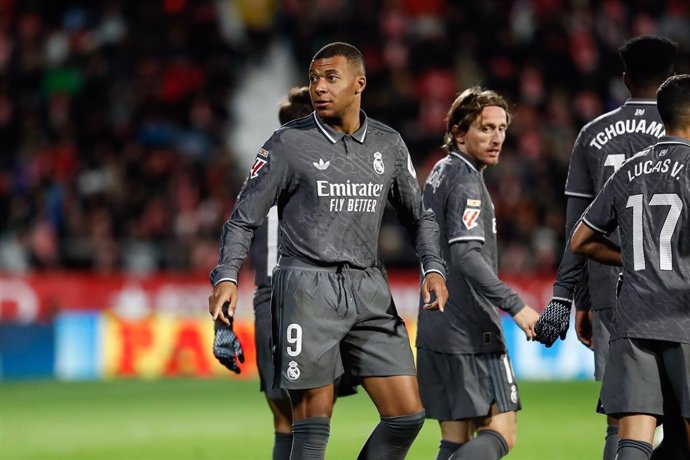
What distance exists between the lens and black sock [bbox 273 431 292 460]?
7.22m

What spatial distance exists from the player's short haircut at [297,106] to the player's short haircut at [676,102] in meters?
2.43

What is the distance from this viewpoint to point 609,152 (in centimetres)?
673

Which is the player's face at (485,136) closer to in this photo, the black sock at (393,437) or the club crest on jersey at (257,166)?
the club crest on jersey at (257,166)

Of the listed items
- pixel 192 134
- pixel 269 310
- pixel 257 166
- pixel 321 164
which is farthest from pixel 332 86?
pixel 192 134

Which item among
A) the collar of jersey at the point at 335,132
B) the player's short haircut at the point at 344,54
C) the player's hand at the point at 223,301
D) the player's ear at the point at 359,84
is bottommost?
the player's hand at the point at 223,301

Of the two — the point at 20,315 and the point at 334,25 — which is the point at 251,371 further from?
the point at 334,25

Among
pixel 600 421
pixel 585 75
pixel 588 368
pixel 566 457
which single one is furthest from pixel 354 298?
pixel 585 75

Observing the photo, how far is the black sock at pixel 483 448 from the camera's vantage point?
641 cm

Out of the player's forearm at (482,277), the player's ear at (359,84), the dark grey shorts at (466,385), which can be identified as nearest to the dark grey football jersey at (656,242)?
the player's forearm at (482,277)

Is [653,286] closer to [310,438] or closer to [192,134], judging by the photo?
[310,438]

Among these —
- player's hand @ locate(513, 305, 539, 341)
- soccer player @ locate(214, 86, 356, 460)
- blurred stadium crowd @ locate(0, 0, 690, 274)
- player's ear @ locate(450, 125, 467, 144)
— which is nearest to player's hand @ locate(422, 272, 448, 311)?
player's hand @ locate(513, 305, 539, 341)

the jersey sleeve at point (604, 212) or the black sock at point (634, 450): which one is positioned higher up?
the jersey sleeve at point (604, 212)

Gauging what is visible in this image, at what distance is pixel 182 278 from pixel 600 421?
7.37 metres

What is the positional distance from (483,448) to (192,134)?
14301 mm
